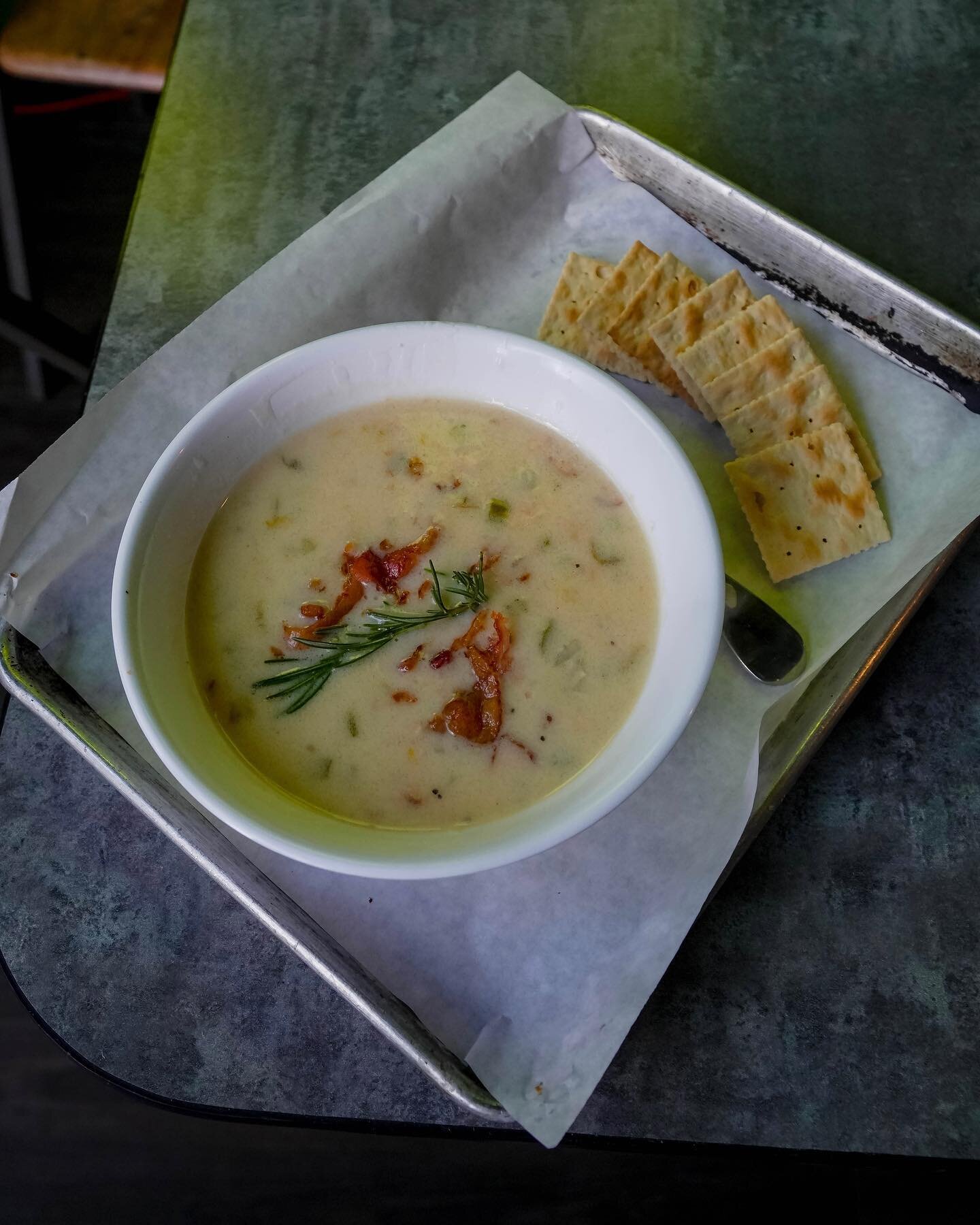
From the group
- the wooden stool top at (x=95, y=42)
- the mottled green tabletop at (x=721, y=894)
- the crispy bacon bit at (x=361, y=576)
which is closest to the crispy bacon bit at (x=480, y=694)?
the crispy bacon bit at (x=361, y=576)

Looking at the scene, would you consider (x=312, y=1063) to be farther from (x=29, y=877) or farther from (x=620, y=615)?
(x=620, y=615)

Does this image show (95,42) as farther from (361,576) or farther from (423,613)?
(423,613)

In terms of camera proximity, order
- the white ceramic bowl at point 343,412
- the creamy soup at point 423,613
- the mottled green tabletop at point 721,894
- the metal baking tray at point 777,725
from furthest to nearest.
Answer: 1. the mottled green tabletop at point 721,894
2. the metal baking tray at point 777,725
3. the creamy soup at point 423,613
4. the white ceramic bowl at point 343,412

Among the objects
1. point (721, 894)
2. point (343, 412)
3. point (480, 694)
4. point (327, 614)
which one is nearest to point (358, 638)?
point (327, 614)

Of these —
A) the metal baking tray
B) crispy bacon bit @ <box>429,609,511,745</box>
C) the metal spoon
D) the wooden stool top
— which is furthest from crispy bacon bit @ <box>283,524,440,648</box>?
the wooden stool top

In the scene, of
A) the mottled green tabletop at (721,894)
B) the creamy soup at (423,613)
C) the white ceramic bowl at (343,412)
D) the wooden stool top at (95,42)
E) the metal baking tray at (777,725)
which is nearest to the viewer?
the white ceramic bowl at (343,412)

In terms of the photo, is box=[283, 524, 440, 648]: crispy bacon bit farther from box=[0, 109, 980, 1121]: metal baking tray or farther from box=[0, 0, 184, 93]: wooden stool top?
box=[0, 0, 184, 93]: wooden stool top

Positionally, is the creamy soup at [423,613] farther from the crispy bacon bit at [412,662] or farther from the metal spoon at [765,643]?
the metal spoon at [765,643]
